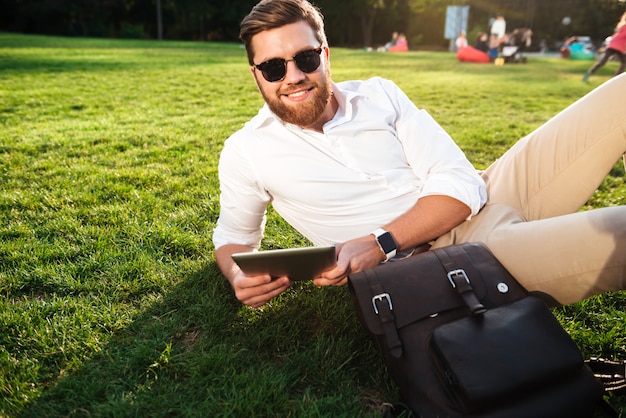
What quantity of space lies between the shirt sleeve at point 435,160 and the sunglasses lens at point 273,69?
60cm

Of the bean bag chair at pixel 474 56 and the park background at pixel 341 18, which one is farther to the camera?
the park background at pixel 341 18

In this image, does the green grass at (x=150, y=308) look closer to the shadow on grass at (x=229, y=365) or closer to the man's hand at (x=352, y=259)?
the shadow on grass at (x=229, y=365)

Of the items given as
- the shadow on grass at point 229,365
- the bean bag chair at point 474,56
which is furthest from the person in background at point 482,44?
the shadow on grass at point 229,365

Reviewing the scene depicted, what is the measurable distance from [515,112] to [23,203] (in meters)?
7.65

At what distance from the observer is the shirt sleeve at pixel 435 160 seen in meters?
2.22

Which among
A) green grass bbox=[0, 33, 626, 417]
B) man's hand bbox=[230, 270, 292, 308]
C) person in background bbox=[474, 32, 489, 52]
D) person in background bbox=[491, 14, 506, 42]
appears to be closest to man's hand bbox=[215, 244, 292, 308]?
man's hand bbox=[230, 270, 292, 308]

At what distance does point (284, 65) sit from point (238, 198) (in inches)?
29.1

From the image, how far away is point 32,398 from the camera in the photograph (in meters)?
1.90

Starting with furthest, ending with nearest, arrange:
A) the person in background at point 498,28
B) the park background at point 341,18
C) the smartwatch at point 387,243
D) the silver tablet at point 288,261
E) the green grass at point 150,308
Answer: the park background at point 341,18 < the person in background at point 498,28 < the smartwatch at point 387,243 < the green grass at point 150,308 < the silver tablet at point 288,261

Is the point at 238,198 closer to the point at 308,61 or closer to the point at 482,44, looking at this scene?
the point at 308,61

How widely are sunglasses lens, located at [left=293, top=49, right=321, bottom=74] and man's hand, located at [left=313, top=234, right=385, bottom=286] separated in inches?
37.6

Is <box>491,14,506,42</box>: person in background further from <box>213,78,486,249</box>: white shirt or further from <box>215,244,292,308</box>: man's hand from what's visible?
<box>215,244,292,308</box>: man's hand

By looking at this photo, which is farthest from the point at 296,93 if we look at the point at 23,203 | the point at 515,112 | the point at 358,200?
the point at 515,112

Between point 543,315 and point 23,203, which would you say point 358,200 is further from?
point 23,203
